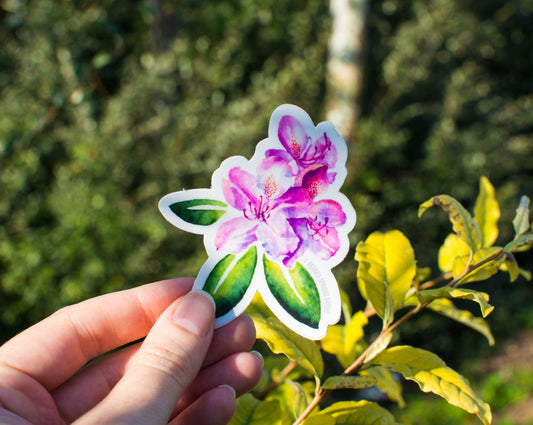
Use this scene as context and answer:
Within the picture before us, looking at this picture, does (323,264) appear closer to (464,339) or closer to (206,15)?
(464,339)

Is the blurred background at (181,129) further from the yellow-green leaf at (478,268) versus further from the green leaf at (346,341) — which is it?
the yellow-green leaf at (478,268)

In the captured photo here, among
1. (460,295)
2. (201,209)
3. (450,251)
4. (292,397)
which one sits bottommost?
(292,397)

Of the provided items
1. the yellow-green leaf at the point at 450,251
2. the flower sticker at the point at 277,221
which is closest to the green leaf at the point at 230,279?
the flower sticker at the point at 277,221

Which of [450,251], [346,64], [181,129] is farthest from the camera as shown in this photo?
[346,64]

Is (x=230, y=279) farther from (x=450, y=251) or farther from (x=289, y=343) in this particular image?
(x=450, y=251)

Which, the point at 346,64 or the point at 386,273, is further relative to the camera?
the point at 346,64

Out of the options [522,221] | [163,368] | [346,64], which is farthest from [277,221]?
[346,64]

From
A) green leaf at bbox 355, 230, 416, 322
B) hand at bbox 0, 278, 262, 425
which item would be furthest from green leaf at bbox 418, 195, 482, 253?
hand at bbox 0, 278, 262, 425

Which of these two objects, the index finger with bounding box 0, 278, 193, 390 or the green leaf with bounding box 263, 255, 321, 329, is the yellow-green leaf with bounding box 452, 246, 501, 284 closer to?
the green leaf with bounding box 263, 255, 321, 329
